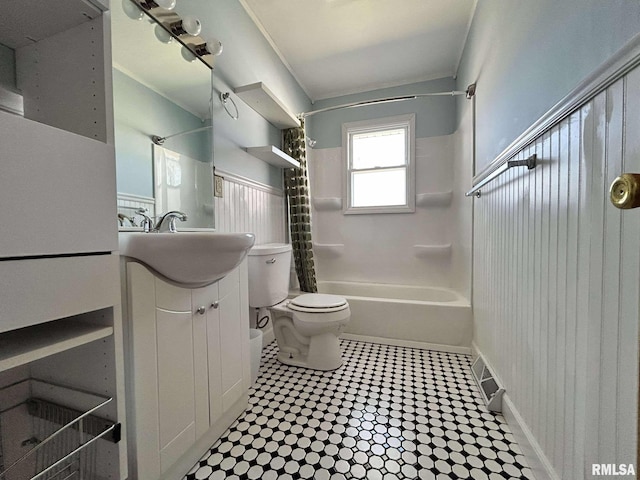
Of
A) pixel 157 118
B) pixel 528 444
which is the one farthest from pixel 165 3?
pixel 528 444

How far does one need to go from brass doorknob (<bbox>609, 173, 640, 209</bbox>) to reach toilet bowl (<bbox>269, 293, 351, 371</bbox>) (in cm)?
140

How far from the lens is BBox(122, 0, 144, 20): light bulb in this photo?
1103 mm

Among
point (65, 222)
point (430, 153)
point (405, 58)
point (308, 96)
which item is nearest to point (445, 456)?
point (65, 222)

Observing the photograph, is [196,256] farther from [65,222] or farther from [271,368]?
[271,368]

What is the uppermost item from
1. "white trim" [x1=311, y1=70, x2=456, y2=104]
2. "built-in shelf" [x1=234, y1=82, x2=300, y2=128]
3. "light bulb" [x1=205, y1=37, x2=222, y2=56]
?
"white trim" [x1=311, y1=70, x2=456, y2=104]

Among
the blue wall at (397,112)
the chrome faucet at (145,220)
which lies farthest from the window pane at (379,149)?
the chrome faucet at (145,220)

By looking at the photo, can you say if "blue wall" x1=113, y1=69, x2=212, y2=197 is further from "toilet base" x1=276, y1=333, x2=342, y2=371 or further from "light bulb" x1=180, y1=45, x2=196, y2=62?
"toilet base" x1=276, y1=333, x2=342, y2=371

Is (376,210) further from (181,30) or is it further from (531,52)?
(181,30)

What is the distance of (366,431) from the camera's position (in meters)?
1.15

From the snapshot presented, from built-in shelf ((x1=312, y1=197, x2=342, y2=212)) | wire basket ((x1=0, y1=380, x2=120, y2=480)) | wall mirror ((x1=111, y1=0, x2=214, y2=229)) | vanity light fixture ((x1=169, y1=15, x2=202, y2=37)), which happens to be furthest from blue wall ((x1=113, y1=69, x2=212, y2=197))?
built-in shelf ((x1=312, y1=197, x2=342, y2=212))

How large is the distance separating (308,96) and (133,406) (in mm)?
2980

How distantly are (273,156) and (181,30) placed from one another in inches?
34.1

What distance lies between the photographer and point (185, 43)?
53.9 inches

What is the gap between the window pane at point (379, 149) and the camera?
279 centimetres
